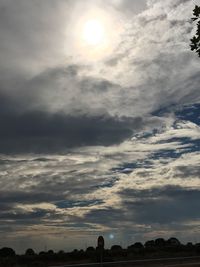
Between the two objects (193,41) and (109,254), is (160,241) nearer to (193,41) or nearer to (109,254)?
(109,254)

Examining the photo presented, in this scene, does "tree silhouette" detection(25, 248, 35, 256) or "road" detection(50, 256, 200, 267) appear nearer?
"road" detection(50, 256, 200, 267)

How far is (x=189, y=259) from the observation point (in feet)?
115

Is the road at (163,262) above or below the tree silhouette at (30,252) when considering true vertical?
below

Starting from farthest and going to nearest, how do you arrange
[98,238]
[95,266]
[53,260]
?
[53,260] < [95,266] < [98,238]

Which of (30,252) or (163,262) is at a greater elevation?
(30,252)

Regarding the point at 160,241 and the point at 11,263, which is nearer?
the point at 11,263

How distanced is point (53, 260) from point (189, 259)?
11.1 metres

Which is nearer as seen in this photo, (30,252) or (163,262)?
(163,262)

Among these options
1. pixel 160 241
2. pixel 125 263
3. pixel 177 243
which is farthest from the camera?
pixel 160 241

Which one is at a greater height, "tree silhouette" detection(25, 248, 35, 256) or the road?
"tree silhouette" detection(25, 248, 35, 256)

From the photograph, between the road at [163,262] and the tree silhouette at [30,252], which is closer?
the road at [163,262]

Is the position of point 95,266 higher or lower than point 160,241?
lower

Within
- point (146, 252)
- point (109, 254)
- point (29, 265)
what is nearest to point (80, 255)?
point (109, 254)

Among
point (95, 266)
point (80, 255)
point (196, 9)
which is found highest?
point (196, 9)
